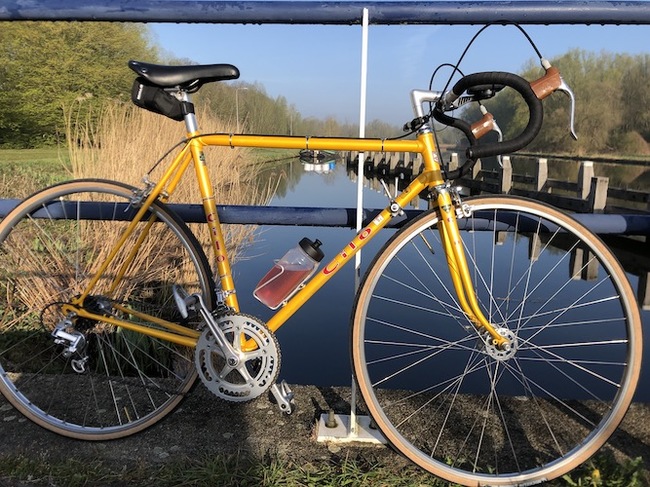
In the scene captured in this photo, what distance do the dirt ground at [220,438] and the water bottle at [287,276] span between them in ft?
1.42

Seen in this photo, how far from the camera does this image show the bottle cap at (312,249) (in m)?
1.77

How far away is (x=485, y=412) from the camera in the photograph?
75.6 inches

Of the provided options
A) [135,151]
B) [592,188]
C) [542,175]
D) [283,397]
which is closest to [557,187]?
[542,175]

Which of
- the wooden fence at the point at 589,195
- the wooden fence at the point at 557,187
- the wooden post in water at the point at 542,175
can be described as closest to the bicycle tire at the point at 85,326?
the wooden fence at the point at 589,195

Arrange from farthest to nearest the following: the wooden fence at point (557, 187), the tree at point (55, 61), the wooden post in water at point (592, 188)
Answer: the tree at point (55, 61) < the wooden fence at point (557, 187) < the wooden post in water at point (592, 188)

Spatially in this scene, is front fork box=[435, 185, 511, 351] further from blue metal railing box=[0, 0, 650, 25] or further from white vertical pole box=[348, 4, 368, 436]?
blue metal railing box=[0, 0, 650, 25]

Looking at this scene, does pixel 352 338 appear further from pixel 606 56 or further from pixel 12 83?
pixel 606 56

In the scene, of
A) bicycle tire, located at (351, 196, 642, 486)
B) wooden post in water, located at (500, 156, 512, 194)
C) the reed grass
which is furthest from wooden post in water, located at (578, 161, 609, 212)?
bicycle tire, located at (351, 196, 642, 486)

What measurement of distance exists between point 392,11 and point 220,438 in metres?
1.55

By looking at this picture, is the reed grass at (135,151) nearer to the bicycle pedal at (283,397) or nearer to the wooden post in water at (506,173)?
the bicycle pedal at (283,397)

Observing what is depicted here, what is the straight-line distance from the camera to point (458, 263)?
1.64 metres

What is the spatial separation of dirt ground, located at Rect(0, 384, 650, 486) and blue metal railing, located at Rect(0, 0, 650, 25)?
1.39 metres

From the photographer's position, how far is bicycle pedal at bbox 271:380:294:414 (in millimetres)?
1729

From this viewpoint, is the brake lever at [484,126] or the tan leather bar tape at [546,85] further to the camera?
the brake lever at [484,126]
